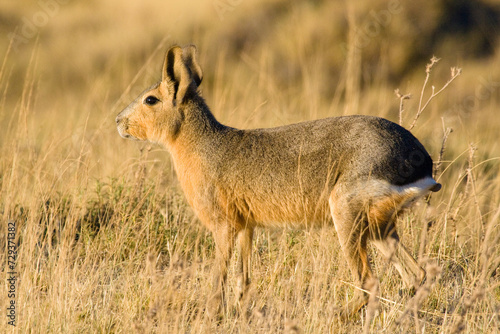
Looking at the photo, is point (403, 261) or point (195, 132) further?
point (195, 132)

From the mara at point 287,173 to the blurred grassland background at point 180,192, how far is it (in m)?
0.25

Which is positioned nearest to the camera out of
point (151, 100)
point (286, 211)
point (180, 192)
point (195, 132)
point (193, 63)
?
point (286, 211)

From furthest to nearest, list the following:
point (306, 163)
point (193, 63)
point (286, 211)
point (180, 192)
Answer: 1. point (180, 192)
2. point (193, 63)
3. point (286, 211)
4. point (306, 163)

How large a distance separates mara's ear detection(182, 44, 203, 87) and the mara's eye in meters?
0.48

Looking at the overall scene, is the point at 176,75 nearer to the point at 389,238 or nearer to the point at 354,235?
the point at 354,235

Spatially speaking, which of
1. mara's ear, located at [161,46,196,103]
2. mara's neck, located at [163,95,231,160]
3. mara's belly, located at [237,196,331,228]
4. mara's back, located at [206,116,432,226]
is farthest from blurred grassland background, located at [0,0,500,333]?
mara's ear, located at [161,46,196,103]

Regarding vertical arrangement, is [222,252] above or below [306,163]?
below

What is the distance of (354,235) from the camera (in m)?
4.44

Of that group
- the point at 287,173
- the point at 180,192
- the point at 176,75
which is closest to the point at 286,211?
the point at 287,173

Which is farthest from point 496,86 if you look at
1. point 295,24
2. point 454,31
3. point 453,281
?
point 453,281

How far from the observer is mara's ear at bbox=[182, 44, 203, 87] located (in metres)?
5.72

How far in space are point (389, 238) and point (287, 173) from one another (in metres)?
0.97

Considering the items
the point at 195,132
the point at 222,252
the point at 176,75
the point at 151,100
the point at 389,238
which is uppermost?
the point at 176,75

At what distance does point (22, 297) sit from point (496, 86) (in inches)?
569
